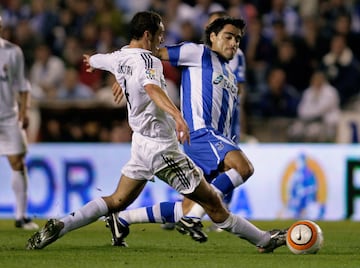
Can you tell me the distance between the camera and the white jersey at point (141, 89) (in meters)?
7.99

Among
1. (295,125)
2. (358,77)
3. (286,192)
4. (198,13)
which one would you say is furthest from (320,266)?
(198,13)

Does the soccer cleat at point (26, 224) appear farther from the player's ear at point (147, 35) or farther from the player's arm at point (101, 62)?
the player's ear at point (147, 35)

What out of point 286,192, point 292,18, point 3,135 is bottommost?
point 286,192

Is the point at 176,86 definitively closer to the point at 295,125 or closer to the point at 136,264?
the point at 295,125

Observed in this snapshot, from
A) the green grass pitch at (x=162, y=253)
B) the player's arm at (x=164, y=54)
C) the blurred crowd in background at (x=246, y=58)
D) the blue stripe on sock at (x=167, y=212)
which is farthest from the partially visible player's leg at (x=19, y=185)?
the blurred crowd in background at (x=246, y=58)

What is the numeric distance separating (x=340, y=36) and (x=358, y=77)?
2.42 ft

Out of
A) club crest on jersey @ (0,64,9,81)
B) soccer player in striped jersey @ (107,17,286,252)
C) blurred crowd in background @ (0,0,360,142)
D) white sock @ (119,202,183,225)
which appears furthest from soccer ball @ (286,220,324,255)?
blurred crowd in background @ (0,0,360,142)

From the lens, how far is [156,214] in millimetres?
8961

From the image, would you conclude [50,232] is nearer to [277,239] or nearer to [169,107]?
[169,107]

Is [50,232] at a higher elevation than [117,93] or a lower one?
lower

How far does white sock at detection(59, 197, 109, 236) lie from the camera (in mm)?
8336

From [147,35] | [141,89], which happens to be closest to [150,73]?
[141,89]

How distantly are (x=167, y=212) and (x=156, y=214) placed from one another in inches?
4.3

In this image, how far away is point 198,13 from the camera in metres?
17.9
